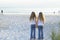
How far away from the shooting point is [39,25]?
1192cm

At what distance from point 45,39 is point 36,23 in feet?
3.43

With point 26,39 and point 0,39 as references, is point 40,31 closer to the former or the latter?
point 26,39

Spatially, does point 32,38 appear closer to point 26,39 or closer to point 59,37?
point 26,39

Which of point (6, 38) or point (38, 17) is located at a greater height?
point (38, 17)

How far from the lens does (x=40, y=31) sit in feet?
39.9

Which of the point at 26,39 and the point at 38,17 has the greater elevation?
the point at 38,17

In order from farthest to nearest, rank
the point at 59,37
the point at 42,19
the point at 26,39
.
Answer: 1. the point at 26,39
2. the point at 42,19
3. the point at 59,37

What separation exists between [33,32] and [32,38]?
0.97ft

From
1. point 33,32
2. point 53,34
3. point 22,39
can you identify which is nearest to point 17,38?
point 22,39

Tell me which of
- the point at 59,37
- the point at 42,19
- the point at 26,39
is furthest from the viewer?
the point at 26,39

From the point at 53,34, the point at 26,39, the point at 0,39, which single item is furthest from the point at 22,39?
the point at 53,34

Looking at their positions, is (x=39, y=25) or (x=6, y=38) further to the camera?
(x=6, y=38)

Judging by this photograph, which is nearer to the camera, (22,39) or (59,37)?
(59,37)

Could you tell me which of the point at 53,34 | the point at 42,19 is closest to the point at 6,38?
the point at 42,19
